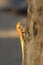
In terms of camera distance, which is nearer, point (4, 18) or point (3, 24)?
point (3, 24)

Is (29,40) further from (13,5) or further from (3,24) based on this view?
(13,5)

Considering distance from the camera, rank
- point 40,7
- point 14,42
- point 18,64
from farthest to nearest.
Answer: point 14,42, point 18,64, point 40,7

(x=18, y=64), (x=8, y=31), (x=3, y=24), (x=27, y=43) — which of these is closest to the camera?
(x=27, y=43)

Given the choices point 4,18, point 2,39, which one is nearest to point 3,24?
point 4,18

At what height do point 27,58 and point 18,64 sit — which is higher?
point 27,58

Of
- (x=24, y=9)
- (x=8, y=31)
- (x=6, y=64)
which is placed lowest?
(x=6, y=64)

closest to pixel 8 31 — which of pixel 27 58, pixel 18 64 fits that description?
pixel 18 64
